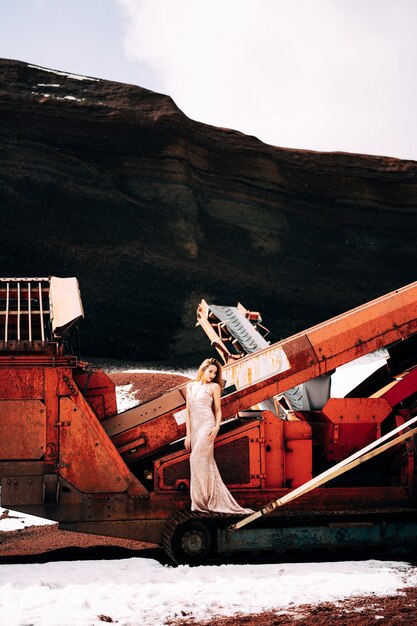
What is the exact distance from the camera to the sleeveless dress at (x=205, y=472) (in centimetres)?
717

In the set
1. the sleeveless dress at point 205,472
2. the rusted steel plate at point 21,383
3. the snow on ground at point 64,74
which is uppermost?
the snow on ground at point 64,74

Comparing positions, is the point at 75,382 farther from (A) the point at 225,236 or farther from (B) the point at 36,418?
(A) the point at 225,236

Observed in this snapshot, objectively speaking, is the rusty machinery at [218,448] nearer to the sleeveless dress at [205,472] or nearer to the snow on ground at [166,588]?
the sleeveless dress at [205,472]

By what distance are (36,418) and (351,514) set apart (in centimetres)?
291

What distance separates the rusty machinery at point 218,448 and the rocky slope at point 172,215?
699 inches

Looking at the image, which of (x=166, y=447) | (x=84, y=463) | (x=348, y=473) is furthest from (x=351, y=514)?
(x=84, y=463)

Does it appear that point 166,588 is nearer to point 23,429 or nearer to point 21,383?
point 23,429

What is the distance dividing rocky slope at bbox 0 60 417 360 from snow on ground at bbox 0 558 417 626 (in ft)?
61.1

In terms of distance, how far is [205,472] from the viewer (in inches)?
283

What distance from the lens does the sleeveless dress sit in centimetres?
717

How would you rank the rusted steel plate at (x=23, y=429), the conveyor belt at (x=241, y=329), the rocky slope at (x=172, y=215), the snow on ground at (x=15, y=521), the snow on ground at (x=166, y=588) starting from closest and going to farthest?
the snow on ground at (x=166, y=588), the rusted steel plate at (x=23, y=429), the snow on ground at (x=15, y=521), the conveyor belt at (x=241, y=329), the rocky slope at (x=172, y=215)

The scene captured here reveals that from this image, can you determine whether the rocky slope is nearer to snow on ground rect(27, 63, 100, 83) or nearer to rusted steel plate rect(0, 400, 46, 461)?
snow on ground rect(27, 63, 100, 83)

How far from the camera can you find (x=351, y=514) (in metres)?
7.35

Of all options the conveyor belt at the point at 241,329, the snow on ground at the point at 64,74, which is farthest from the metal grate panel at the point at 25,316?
the snow on ground at the point at 64,74
